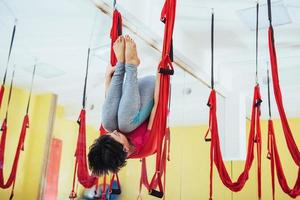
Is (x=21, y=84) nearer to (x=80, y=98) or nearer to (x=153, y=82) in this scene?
(x=80, y=98)

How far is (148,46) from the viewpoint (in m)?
3.15

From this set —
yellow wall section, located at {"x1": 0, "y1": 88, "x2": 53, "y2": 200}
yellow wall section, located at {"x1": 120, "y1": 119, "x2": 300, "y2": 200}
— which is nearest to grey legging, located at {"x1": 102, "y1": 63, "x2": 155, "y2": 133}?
yellow wall section, located at {"x1": 0, "y1": 88, "x2": 53, "y2": 200}

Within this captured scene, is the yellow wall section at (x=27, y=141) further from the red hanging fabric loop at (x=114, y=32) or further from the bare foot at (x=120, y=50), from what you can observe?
the bare foot at (x=120, y=50)

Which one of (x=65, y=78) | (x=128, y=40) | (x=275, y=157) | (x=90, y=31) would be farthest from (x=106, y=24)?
(x=275, y=157)

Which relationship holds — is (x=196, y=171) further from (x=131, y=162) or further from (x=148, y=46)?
(x=148, y=46)

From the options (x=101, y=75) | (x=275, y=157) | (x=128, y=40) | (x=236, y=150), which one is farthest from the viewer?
(x=236, y=150)

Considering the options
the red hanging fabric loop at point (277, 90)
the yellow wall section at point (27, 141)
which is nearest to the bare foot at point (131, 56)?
the red hanging fabric loop at point (277, 90)

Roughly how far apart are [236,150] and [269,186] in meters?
0.57

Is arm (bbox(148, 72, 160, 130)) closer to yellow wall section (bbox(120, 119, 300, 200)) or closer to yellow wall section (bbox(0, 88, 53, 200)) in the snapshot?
yellow wall section (bbox(0, 88, 53, 200))

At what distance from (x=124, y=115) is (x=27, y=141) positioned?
1.61 m

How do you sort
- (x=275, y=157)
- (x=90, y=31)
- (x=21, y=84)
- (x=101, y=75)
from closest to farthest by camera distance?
(x=275, y=157) < (x=21, y=84) < (x=90, y=31) < (x=101, y=75)

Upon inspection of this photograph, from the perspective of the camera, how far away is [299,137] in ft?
13.3

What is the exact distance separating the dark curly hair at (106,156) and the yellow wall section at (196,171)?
2096 millimetres

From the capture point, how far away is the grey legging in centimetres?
163
